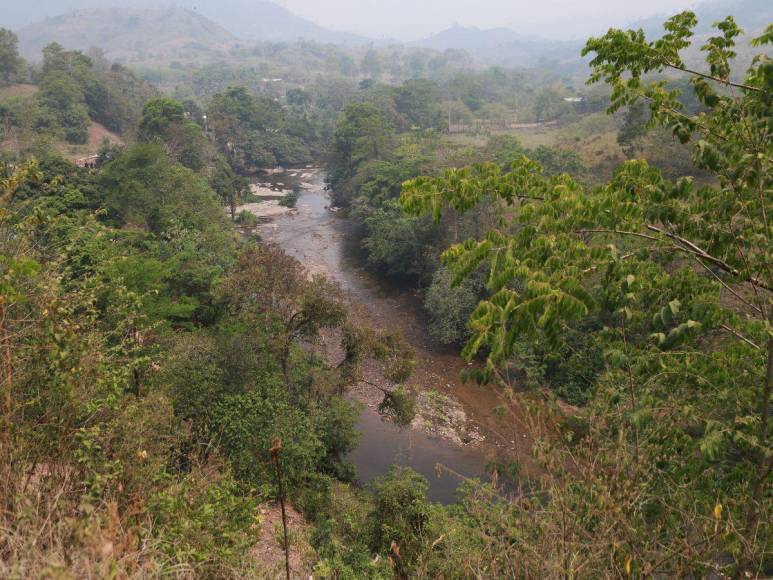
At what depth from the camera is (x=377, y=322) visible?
21453 mm

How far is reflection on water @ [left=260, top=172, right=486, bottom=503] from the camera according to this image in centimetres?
1377

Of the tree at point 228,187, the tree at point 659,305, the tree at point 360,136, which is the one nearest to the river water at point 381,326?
the tree at point 659,305

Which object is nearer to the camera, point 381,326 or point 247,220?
point 381,326

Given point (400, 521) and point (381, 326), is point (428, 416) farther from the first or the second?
point (400, 521)

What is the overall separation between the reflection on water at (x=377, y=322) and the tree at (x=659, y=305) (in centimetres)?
351

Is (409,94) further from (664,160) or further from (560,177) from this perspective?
(560,177)

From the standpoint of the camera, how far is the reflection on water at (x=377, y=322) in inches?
542

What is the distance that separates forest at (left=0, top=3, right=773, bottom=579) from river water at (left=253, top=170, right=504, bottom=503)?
215mm

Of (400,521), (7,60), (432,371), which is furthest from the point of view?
(7,60)

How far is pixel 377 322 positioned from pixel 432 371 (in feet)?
13.0

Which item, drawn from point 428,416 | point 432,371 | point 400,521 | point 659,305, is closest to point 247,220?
point 432,371

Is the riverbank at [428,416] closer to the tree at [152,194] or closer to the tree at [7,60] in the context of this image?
the tree at [152,194]

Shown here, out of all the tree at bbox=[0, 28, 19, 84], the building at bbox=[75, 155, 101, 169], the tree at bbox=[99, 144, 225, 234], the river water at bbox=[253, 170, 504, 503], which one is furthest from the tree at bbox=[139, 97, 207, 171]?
the tree at bbox=[0, 28, 19, 84]

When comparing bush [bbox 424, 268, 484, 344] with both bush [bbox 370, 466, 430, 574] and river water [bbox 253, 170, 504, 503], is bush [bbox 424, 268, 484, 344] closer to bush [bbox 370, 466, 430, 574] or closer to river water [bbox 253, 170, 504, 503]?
river water [bbox 253, 170, 504, 503]
